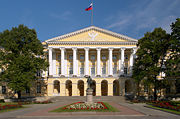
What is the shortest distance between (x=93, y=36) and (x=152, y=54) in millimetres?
20310

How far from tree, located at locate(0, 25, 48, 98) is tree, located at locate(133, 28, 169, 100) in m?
21.9

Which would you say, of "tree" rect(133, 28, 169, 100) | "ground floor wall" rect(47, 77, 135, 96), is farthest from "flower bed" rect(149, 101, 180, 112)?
"ground floor wall" rect(47, 77, 135, 96)

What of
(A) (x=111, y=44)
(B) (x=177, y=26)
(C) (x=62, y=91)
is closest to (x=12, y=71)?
(C) (x=62, y=91)

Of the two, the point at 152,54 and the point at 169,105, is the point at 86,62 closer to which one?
the point at 152,54

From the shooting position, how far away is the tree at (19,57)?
34.2 meters

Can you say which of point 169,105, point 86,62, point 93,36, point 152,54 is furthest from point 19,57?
point 152,54

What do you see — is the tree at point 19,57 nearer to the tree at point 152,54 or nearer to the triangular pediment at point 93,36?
the triangular pediment at point 93,36

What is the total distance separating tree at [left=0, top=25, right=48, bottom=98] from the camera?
34.2 metres

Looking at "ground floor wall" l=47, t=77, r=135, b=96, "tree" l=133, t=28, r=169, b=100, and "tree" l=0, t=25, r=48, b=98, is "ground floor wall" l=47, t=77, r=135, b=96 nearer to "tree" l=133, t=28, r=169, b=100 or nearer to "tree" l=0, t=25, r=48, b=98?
"tree" l=133, t=28, r=169, b=100

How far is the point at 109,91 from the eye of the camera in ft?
167

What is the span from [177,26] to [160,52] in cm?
781

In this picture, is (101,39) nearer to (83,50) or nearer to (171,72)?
(83,50)

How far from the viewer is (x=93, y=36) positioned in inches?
2080

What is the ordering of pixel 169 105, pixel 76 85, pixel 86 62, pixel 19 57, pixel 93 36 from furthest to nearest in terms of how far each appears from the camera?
1. pixel 93 36
2. pixel 86 62
3. pixel 76 85
4. pixel 19 57
5. pixel 169 105
